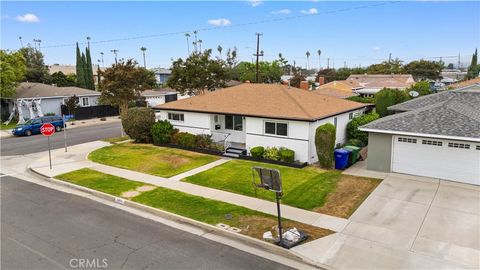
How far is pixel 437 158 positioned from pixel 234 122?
11960 mm

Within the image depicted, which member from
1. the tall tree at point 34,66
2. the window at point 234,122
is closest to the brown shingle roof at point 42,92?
the tall tree at point 34,66

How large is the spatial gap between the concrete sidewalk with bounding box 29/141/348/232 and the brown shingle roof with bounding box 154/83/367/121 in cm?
385

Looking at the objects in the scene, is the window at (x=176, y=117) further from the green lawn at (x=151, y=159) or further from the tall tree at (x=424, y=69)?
the tall tree at (x=424, y=69)

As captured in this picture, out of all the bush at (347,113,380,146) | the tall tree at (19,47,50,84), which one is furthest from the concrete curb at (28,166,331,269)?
the tall tree at (19,47,50,84)

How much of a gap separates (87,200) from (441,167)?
15.5m

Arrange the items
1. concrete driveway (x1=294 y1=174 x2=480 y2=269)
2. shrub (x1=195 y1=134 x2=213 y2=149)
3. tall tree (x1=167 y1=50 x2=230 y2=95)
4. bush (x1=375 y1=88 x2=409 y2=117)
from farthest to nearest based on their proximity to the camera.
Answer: tall tree (x1=167 y1=50 x2=230 y2=95) → bush (x1=375 y1=88 x2=409 y2=117) → shrub (x1=195 y1=134 x2=213 y2=149) → concrete driveway (x1=294 y1=174 x2=480 y2=269)

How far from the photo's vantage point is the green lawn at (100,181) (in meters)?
15.3

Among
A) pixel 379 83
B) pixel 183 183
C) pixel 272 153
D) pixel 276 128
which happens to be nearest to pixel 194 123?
pixel 276 128

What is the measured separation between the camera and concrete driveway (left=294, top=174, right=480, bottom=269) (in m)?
8.96

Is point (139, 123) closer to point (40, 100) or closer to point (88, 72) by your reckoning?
point (40, 100)

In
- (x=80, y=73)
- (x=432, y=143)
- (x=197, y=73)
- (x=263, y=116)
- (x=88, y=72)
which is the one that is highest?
(x=88, y=72)

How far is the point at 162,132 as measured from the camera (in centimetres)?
2412

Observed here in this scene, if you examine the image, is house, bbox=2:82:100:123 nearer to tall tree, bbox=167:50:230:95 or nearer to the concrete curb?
tall tree, bbox=167:50:230:95

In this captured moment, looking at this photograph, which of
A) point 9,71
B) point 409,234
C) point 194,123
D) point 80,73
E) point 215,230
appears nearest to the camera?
point 409,234
